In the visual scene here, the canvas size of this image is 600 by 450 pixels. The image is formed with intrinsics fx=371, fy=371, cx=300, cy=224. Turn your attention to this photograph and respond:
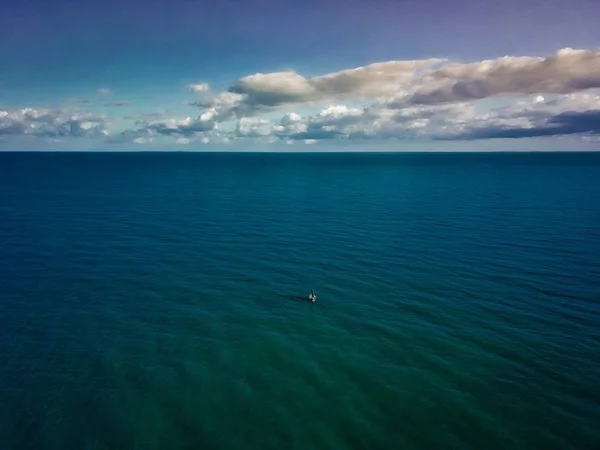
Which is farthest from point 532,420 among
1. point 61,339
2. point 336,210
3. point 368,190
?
point 368,190

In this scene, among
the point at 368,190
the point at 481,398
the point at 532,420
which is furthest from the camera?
the point at 368,190

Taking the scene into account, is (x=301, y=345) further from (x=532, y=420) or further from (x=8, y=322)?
(x=8, y=322)

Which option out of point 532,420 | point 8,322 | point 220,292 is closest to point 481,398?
point 532,420

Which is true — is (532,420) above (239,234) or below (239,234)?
below

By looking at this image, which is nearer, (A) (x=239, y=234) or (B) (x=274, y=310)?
(B) (x=274, y=310)

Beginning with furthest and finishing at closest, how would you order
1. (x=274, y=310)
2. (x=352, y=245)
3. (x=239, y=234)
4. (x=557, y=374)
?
1. (x=239, y=234)
2. (x=352, y=245)
3. (x=274, y=310)
4. (x=557, y=374)

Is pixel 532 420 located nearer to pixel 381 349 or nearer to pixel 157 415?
pixel 381 349
